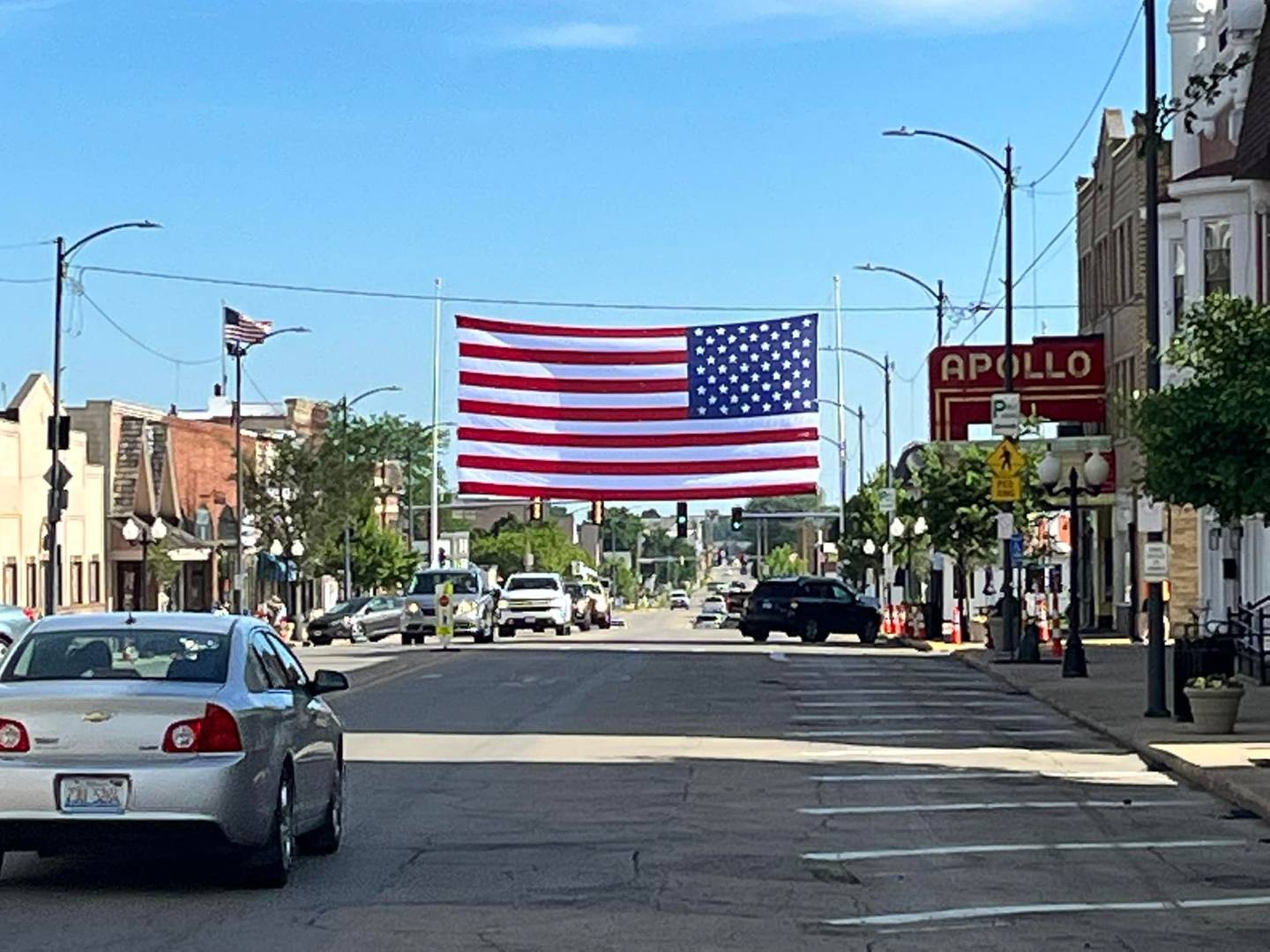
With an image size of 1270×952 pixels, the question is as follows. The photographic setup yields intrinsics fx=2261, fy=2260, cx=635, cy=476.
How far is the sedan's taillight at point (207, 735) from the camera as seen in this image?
12.0 metres

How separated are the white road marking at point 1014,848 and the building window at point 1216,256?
92.4 ft

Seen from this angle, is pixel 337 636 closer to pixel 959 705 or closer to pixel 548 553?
pixel 959 705

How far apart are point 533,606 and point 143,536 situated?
12.9 m

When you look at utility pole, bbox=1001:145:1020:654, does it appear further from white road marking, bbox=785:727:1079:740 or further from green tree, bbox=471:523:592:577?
green tree, bbox=471:523:592:577

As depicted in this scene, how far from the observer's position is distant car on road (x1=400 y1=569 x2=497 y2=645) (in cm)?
6103

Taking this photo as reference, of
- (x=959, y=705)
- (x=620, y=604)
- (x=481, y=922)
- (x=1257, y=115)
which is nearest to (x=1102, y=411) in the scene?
(x=1257, y=115)

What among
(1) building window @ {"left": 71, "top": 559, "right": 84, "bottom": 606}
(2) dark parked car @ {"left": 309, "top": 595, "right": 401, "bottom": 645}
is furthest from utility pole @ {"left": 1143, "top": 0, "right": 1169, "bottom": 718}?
(1) building window @ {"left": 71, "top": 559, "right": 84, "bottom": 606}

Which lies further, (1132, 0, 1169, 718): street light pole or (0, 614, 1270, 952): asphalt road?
(1132, 0, 1169, 718): street light pole

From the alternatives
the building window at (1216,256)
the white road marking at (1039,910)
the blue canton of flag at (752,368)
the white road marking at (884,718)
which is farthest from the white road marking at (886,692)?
the blue canton of flag at (752,368)

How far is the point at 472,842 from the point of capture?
15328 mm

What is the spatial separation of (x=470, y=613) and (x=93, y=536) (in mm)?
15429

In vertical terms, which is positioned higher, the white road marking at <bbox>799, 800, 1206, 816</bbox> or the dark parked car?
the dark parked car

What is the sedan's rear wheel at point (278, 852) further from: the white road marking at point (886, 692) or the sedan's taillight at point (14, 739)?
the white road marking at point (886, 692)

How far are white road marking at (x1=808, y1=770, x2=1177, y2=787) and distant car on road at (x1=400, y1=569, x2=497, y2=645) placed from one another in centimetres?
4071
